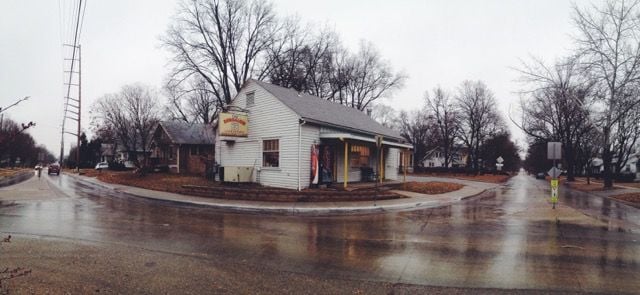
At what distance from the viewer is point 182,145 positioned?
37.6 metres

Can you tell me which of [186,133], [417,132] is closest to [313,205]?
[186,133]

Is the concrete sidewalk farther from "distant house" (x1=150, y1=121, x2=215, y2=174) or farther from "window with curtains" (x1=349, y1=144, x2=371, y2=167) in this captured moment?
"distant house" (x1=150, y1=121, x2=215, y2=174)

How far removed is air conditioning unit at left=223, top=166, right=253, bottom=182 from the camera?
18.9 meters

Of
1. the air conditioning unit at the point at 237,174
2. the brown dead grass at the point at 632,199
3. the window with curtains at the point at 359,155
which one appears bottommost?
the brown dead grass at the point at 632,199

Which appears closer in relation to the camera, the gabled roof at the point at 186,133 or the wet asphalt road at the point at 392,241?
the wet asphalt road at the point at 392,241

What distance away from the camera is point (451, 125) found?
2349 inches

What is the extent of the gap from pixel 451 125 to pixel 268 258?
57.9 metres

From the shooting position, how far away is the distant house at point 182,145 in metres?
37.3

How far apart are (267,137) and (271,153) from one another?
0.87 metres

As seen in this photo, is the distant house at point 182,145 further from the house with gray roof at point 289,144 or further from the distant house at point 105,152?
the distant house at point 105,152

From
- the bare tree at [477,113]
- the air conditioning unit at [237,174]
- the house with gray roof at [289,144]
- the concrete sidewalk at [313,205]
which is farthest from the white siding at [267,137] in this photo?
the bare tree at [477,113]

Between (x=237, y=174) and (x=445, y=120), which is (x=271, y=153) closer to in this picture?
(x=237, y=174)

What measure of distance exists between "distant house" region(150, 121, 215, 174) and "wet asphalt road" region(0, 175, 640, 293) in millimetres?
24213

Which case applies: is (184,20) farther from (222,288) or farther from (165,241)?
(222,288)
